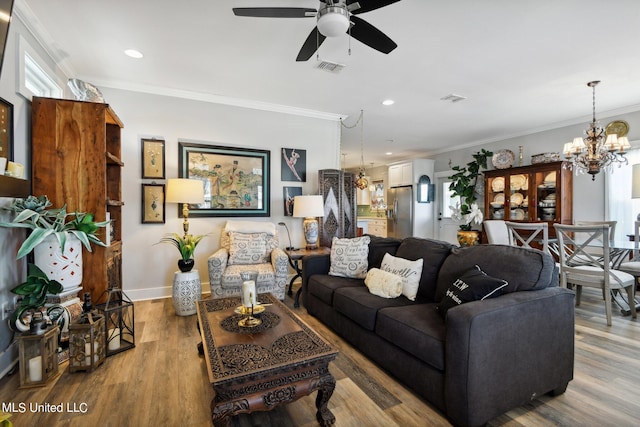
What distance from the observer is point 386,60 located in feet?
10.1

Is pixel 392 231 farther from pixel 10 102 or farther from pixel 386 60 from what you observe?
pixel 10 102

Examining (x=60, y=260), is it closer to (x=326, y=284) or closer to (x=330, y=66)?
(x=326, y=284)

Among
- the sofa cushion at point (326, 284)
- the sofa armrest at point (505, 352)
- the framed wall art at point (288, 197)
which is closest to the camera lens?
the sofa armrest at point (505, 352)

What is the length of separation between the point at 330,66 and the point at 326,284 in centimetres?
228

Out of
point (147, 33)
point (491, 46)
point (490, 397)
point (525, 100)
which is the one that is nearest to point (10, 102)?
point (147, 33)

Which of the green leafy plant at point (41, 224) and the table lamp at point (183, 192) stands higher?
the table lamp at point (183, 192)

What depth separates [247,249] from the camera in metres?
3.65

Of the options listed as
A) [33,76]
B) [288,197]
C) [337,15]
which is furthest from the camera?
[288,197]

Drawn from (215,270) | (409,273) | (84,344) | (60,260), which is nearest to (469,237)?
(409,273)

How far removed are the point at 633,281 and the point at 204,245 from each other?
4922mm

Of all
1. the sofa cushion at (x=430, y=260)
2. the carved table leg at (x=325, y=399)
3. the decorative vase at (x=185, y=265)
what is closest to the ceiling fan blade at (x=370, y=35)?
the sofa cushion at (x=430, y=260)

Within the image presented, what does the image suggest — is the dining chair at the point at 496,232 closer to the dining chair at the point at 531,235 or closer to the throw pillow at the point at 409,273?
the dining chair at the point at 531,235

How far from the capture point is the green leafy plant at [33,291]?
78.2 inches

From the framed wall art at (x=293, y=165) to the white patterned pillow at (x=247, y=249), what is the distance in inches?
46.2
